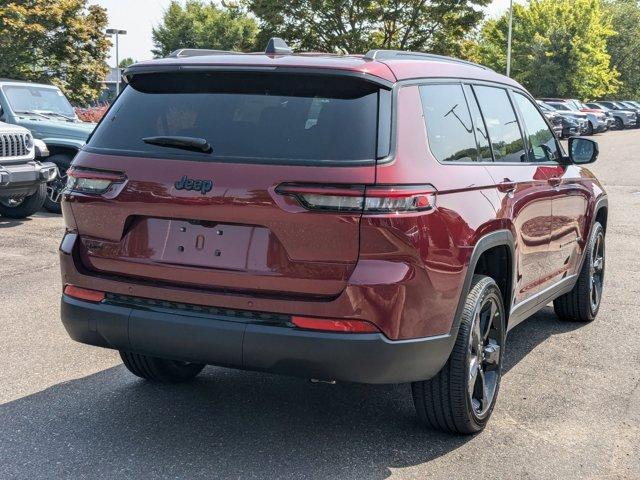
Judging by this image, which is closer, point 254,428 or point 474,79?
point 254,428

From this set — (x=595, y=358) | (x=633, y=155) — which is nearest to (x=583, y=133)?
(x=633, y=155)

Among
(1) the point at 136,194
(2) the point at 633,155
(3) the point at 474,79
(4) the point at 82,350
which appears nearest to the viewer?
(1) the point at 136,194

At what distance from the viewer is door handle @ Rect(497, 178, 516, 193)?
439cm

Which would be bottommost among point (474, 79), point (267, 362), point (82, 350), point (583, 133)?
point (583, 133)

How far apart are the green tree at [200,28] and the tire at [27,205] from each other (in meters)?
54.7

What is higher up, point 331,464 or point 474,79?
point 474,79

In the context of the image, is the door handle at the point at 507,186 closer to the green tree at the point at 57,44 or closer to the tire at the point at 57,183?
the tire at the point at 57,183

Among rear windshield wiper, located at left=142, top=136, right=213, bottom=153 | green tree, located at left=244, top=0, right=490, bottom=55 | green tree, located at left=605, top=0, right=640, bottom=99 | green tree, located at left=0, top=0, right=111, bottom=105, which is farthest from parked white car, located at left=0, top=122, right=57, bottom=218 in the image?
green tree, located at left=605, top=0, right=640, bottom=99

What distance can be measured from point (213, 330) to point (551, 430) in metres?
1.86

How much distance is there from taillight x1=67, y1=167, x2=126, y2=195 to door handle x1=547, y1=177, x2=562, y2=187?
9.03ft

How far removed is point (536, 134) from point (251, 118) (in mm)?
2499

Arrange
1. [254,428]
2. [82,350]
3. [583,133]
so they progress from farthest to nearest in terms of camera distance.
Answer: [583,133], [82,350], [254,428]

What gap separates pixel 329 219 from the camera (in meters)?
3.41

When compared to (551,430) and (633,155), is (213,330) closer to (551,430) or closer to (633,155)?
(551,430)
